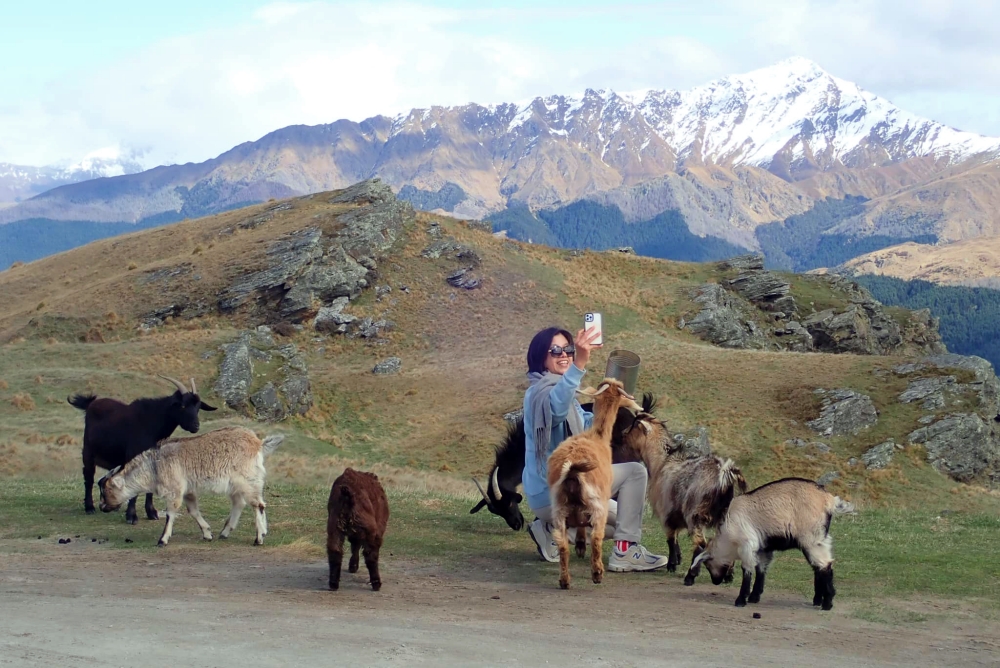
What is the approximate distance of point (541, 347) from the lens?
1066 cm

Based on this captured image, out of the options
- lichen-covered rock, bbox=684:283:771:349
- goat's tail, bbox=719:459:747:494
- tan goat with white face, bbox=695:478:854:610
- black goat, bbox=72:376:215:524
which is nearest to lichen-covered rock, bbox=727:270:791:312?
lichen-covered rock, bbox=684:283:771:349

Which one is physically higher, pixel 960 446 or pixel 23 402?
pixel 960 446

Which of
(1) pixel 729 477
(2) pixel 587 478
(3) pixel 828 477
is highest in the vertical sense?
(1) pixel 729 477

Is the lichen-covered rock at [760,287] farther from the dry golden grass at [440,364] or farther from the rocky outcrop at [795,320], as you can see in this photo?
the dry golden grass at [440,364]

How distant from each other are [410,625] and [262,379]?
3370 centimetres

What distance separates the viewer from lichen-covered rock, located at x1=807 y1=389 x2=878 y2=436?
3638 cm

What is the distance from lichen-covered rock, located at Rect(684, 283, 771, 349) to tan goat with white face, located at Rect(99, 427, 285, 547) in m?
44.3

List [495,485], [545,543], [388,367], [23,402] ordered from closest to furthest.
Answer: [545,543]
[495,485]
[23,402]
[388,367]

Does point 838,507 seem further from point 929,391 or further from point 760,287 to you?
point 760,287

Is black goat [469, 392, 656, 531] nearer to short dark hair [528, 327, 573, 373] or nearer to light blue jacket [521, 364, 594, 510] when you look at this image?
light blue jacket [521, 364, 594, 510]

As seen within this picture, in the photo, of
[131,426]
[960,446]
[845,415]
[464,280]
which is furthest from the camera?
[464,280]

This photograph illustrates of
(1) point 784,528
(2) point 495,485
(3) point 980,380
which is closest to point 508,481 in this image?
(2) point 495,485

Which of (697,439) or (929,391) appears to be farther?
(929,391)

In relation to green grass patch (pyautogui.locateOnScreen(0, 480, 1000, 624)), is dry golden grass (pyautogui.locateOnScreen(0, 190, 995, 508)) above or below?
above
